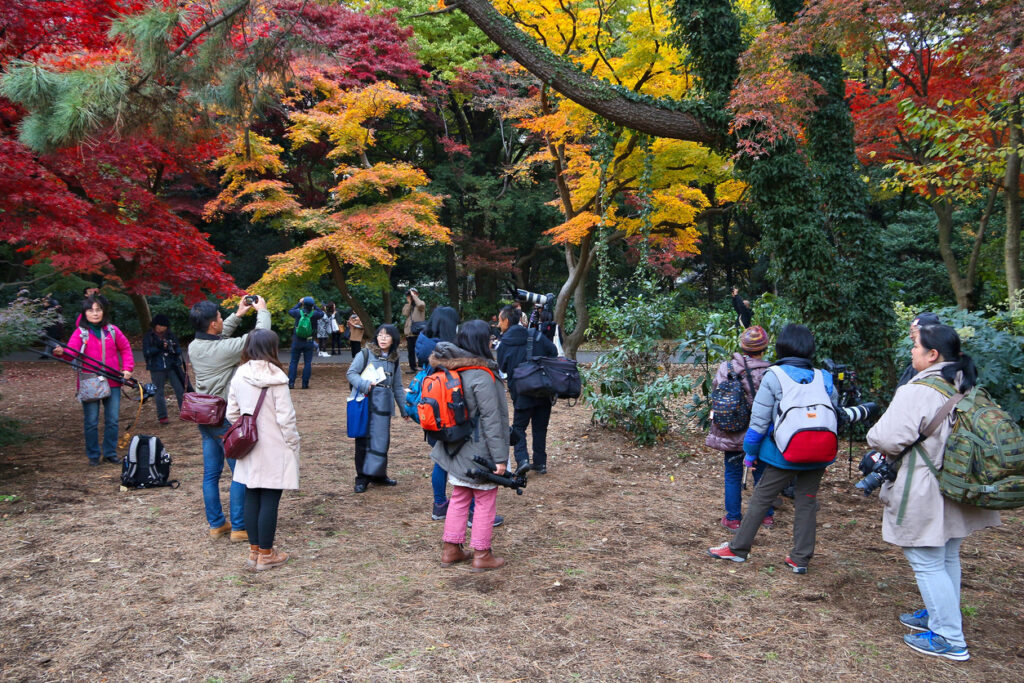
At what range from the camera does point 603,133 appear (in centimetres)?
1297

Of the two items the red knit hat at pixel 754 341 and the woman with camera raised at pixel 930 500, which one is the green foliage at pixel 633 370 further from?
the woman with camera raised at pixel 930 500

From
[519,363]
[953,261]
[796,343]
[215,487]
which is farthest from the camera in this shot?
[953,261]

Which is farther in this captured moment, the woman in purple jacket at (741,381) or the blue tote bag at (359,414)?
the blue tote bag at (359,414)

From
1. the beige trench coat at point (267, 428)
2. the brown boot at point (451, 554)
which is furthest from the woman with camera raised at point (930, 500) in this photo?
the beige trench coat at point (267, 428)

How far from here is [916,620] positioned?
3.33 m

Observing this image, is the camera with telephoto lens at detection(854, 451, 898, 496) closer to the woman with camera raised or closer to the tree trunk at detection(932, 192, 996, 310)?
the woman with camera raised

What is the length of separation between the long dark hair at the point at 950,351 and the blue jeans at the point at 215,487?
4128 millimetres

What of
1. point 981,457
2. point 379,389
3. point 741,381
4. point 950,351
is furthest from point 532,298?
point 981,457

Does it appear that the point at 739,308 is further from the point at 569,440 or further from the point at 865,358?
the point at 569,440

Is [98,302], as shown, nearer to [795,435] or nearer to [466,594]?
[466,594]

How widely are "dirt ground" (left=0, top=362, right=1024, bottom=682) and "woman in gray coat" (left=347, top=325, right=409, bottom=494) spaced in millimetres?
359

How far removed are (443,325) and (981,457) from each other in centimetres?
317

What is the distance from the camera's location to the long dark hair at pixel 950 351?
3010 mm

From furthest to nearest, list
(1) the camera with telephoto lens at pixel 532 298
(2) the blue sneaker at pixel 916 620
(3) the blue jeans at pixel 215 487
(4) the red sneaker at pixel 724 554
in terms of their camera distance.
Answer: (1) the camera with telephoto lens at pixel 532 298, (3) the blue jeans at pixel 215 487, (4) the red sneaker at pixel 724 554, (2) the blue sneaker at pixel 916 620
